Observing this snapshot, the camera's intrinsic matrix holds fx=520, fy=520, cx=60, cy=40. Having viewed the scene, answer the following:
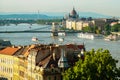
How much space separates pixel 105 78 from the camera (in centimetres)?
1998

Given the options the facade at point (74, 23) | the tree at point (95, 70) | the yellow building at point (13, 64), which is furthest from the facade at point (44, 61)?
the facade at point (74, 23)

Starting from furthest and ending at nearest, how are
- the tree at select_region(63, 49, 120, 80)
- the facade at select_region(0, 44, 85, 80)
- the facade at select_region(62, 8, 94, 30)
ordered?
1. the facade at select_region(62, 8, 94, 30)
2. the facade at select_region(0, 44, 85, 80)
3. the tree at select_region(63, 49, 120, 80)

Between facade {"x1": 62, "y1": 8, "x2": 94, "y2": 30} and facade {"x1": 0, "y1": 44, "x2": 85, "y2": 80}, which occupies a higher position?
facade {"x1": 0, "y1": 44, "x2": 85, "y2": 80}

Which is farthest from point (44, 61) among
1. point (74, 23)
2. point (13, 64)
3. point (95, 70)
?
point (74, 23)

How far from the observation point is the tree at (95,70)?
780 inches

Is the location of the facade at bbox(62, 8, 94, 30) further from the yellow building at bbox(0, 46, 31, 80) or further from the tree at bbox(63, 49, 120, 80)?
the tree at bbox(63, 49, 120, 80)

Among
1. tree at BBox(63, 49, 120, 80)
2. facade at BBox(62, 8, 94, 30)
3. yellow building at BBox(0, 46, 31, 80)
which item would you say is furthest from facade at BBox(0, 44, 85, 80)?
facade at BBox(62, 8, 94, 30)

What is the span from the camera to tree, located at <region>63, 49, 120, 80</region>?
1981 centimetres

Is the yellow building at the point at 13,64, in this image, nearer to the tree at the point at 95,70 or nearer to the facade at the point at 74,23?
the tree at the point at 95,70

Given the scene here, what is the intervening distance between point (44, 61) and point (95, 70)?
10.3 feet

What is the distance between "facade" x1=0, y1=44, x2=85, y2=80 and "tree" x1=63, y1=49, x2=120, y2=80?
4.79ft

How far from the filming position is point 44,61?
22.4 m

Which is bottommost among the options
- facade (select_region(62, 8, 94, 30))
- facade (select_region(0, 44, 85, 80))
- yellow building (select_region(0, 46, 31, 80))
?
facade (select_region(62, 8, 94, 30))

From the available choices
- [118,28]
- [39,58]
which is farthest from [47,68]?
[118,28]
